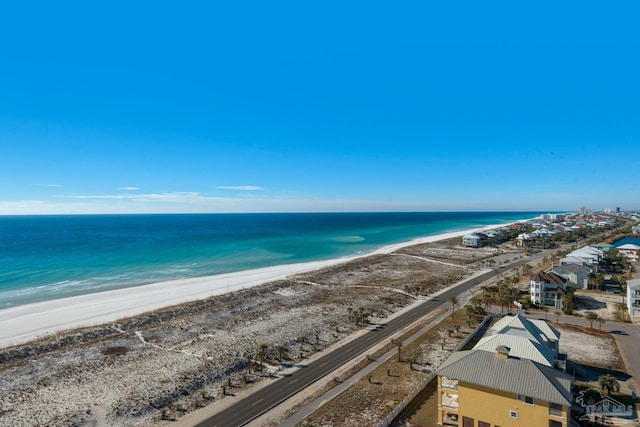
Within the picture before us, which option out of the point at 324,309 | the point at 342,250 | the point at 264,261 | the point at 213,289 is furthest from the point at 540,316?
the point at 342,250

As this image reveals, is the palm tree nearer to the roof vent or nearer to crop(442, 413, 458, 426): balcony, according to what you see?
crop(442, 413, 458, 426): balcony

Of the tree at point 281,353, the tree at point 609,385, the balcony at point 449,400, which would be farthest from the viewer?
the tree at point 281,353

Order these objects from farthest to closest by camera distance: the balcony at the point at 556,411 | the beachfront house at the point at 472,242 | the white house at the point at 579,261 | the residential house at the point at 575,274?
the beachfront house at the point at 472,242, the white house at the point at 579,261, the residential house at the point at 575,274, the balcony at the point at 556,411

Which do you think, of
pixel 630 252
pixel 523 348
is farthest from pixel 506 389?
pixel 630 252

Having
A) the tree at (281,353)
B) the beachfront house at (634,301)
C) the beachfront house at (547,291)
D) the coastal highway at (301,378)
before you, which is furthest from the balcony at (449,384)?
the beachfront house at (634,301)

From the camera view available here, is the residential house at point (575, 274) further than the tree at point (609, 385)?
Yes

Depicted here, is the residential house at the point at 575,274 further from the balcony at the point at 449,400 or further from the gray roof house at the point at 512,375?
the balcony at the point at 449,400

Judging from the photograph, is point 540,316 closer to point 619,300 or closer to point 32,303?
point 619,300
